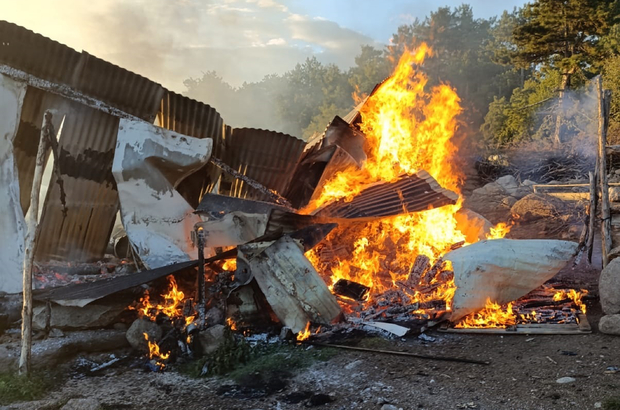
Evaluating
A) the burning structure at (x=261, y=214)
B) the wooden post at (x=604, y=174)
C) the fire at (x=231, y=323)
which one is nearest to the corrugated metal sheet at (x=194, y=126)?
the burning structure at (x=261, y=214)

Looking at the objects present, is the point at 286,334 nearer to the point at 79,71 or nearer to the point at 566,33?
the point at 79,71

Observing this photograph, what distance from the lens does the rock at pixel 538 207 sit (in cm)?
1289

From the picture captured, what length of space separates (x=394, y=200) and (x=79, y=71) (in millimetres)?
5561

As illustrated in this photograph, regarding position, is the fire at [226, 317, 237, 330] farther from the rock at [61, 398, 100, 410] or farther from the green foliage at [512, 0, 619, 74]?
the green foliage at [512, 0, 619, 74]

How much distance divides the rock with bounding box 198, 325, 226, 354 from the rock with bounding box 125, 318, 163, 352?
23.4 inches

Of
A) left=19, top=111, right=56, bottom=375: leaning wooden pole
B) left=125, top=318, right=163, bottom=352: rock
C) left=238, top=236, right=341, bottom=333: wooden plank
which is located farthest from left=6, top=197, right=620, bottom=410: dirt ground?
left=238, top=236, right=341, bottom=333: wooden plank

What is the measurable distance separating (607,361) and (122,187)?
7001 mm

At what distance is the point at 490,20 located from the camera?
42281 millimetres

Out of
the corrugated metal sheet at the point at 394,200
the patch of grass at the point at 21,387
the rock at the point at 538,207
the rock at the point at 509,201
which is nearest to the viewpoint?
the patch of grass at the point at 21,387

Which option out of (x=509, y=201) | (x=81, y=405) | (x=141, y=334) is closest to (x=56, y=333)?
(x=141, y=334)

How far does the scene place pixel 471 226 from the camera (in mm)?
8828

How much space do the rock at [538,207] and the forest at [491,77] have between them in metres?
5.56

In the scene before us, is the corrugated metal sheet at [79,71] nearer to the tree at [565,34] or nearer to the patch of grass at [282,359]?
the patch of grass at [282,359]

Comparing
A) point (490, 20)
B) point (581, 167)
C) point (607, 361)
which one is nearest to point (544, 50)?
point (581, 167)
